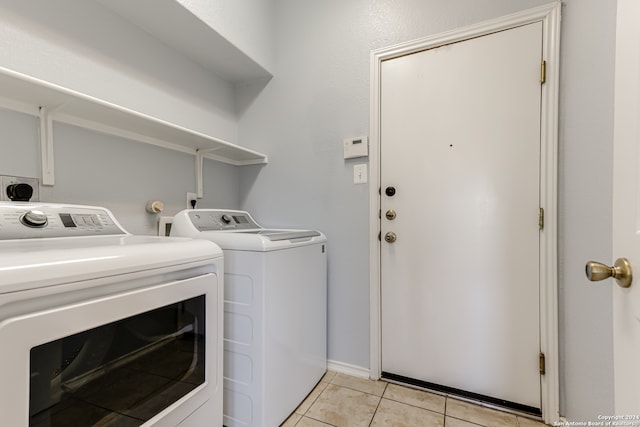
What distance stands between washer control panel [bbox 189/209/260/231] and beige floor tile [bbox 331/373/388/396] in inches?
42.5

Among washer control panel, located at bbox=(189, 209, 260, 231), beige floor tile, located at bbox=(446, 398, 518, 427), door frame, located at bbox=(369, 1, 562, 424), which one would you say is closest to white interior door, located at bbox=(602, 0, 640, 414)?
door frame, located at bbox=(369, 1, 562, 424)

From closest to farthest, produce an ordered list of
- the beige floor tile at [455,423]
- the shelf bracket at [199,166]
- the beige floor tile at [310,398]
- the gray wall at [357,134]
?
the gray wall at [357,134]
the beige floor tile at [455,423]
the beige floor tile at [310,398]
the shelf bracket at [199,166]

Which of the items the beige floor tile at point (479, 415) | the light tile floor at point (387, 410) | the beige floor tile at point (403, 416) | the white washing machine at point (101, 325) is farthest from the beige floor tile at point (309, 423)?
the beige floor tile at point (479, 415)

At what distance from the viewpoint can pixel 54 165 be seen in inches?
47.2

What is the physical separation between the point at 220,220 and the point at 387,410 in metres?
1.35

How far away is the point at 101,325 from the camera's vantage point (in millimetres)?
680

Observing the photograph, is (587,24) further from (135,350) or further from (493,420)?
(135,350)

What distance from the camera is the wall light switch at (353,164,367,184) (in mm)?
1725

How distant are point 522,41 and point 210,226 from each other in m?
1.84

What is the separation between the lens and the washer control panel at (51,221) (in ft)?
2.94

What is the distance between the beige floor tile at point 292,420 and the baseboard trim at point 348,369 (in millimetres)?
447

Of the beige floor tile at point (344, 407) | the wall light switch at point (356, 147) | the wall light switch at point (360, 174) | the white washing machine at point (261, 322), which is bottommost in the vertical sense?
the beige floor tile at point (344, 407)

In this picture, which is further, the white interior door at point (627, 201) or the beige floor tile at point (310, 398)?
the beige floor tile at point (310, 398)

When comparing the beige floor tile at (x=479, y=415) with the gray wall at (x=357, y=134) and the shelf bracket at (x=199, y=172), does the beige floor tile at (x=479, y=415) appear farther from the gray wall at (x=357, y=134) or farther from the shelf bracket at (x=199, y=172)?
the shelf bracket at (x=199, y=172)
